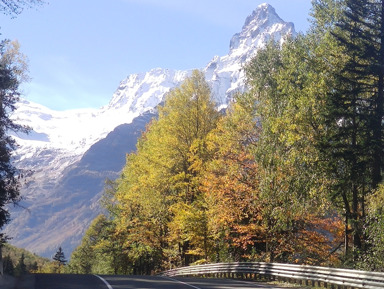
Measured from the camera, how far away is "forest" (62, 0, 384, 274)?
2233cm

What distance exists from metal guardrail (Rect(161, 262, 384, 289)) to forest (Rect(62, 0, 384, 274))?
1482 mm

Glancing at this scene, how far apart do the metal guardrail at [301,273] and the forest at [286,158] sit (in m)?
1.48

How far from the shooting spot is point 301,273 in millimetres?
20828

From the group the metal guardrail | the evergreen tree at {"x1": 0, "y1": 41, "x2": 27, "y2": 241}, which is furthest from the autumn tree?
the evergreen tree at {"x1": 0, "y1": 41, "x2": 27, "y2": 241}

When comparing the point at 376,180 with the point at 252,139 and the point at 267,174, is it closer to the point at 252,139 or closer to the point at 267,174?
the point at 267,174

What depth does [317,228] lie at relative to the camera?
28984mm

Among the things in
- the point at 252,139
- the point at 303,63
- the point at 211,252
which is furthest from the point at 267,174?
the point at 211,252

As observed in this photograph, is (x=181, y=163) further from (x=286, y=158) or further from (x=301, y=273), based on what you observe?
(x=301, y=273)

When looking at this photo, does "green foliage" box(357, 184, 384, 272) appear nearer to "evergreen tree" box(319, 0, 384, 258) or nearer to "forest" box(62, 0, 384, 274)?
"forest" box(62, 0, 384, 274)

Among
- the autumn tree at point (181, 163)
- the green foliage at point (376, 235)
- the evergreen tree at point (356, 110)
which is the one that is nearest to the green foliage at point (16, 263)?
A: the autumn tree at point (181, 163)

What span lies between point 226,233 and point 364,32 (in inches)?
524

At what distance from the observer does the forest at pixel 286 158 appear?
22.3m

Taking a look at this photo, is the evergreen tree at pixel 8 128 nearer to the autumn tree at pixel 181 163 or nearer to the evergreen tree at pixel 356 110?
the autumn tree at pixel 181 163

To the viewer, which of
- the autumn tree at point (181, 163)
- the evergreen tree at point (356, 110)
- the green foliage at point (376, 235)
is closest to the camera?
the green foliage at point (376, 235)
